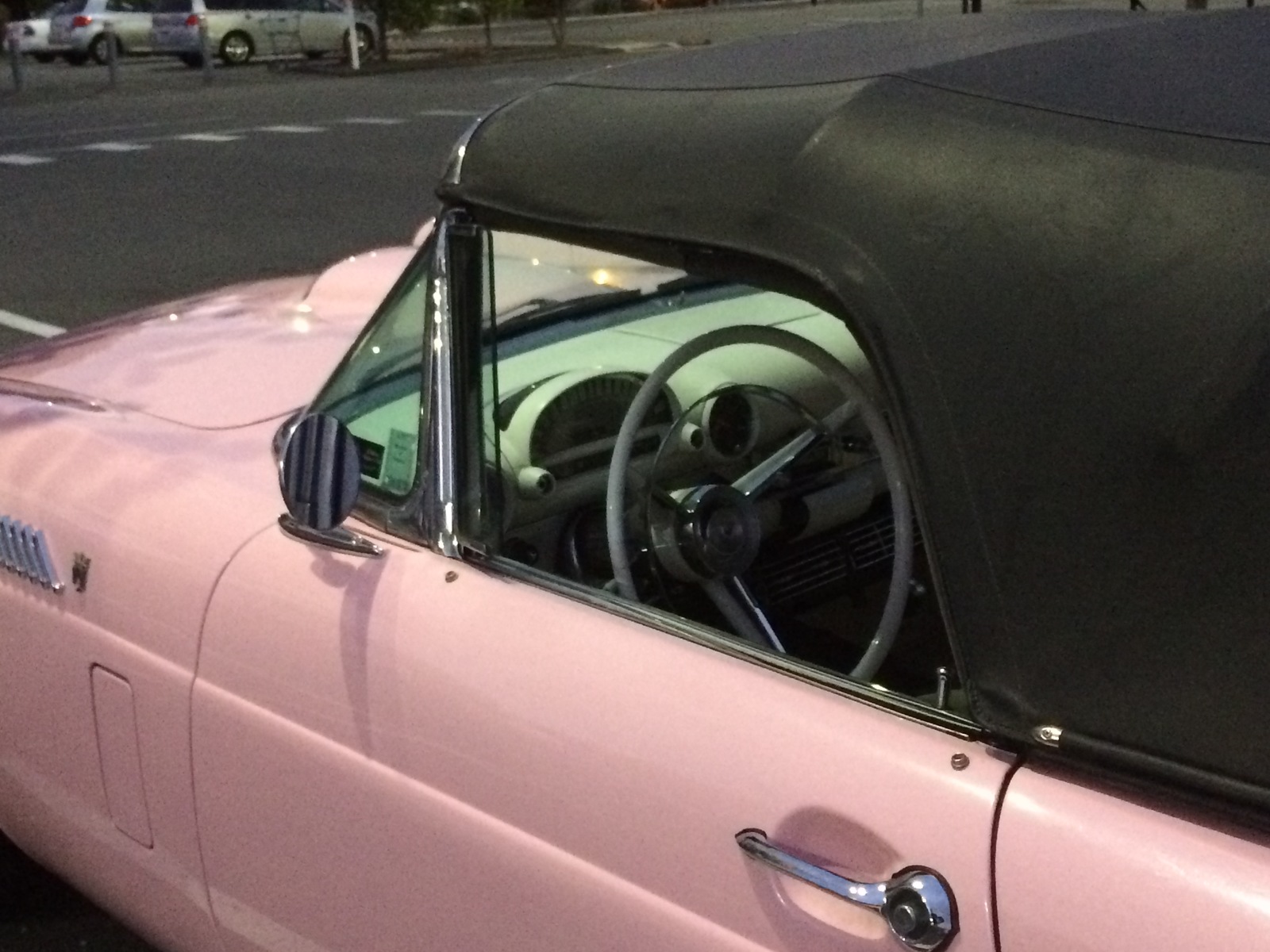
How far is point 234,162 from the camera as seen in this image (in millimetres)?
14383

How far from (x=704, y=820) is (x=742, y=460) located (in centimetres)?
94

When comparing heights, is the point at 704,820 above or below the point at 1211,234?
below

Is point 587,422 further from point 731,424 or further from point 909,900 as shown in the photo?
point 909,900

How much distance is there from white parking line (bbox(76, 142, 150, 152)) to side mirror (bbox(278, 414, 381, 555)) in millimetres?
14531

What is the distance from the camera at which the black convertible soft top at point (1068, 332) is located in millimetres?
1332

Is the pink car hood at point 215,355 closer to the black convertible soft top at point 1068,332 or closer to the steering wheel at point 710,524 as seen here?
the steering wheel at point 710,524

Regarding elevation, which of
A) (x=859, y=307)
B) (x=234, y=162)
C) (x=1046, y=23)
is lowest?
(x=234, y=162)

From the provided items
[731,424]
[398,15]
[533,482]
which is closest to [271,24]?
[398,15]

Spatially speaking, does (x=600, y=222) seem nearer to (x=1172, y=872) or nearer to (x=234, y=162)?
(x=1172, y=872)

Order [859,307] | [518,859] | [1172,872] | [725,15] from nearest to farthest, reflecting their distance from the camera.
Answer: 1. [1172,872]
2. [859,307]
3. [518,859]
4. [725,15]

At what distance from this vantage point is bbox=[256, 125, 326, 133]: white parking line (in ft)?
55.4

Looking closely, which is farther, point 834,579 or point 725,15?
point 725,15

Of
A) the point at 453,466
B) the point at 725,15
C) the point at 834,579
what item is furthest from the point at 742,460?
the point at 725,15

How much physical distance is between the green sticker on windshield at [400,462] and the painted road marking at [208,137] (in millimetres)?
14763
